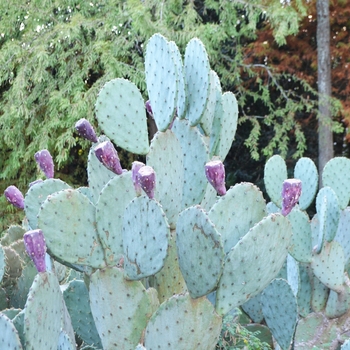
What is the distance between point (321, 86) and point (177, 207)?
503 centimetres

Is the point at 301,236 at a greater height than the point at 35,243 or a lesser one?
lesser

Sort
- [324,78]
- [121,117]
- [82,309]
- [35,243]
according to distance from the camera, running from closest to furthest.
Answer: [35,243], [121,117], [82,309], [324,78]

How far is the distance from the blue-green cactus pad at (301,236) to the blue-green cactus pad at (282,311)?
0.53 meters

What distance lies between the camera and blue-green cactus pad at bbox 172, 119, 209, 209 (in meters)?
1.88

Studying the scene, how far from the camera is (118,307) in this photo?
5.01ft

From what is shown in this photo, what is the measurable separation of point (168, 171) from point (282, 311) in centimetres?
82

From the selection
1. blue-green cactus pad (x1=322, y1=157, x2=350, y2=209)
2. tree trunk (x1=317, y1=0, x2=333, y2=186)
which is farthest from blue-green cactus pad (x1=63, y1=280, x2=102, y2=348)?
tree trunk (x1=317, y1=0, x2=333, y2=186)

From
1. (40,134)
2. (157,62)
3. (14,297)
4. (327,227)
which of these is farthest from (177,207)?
(40,134)

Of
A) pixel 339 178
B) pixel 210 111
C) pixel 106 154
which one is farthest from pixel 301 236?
pixel 106 154

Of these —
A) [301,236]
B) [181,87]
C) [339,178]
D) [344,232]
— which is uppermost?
[181,87]

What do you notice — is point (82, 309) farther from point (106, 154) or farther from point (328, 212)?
point (328, 212)

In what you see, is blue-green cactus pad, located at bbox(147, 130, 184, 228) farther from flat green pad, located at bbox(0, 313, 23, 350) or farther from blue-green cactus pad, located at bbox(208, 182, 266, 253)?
flat green pad, located at bbox(0, 313, 23, 350)

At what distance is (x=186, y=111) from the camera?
6.30ft

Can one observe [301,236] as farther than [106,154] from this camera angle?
Yes
